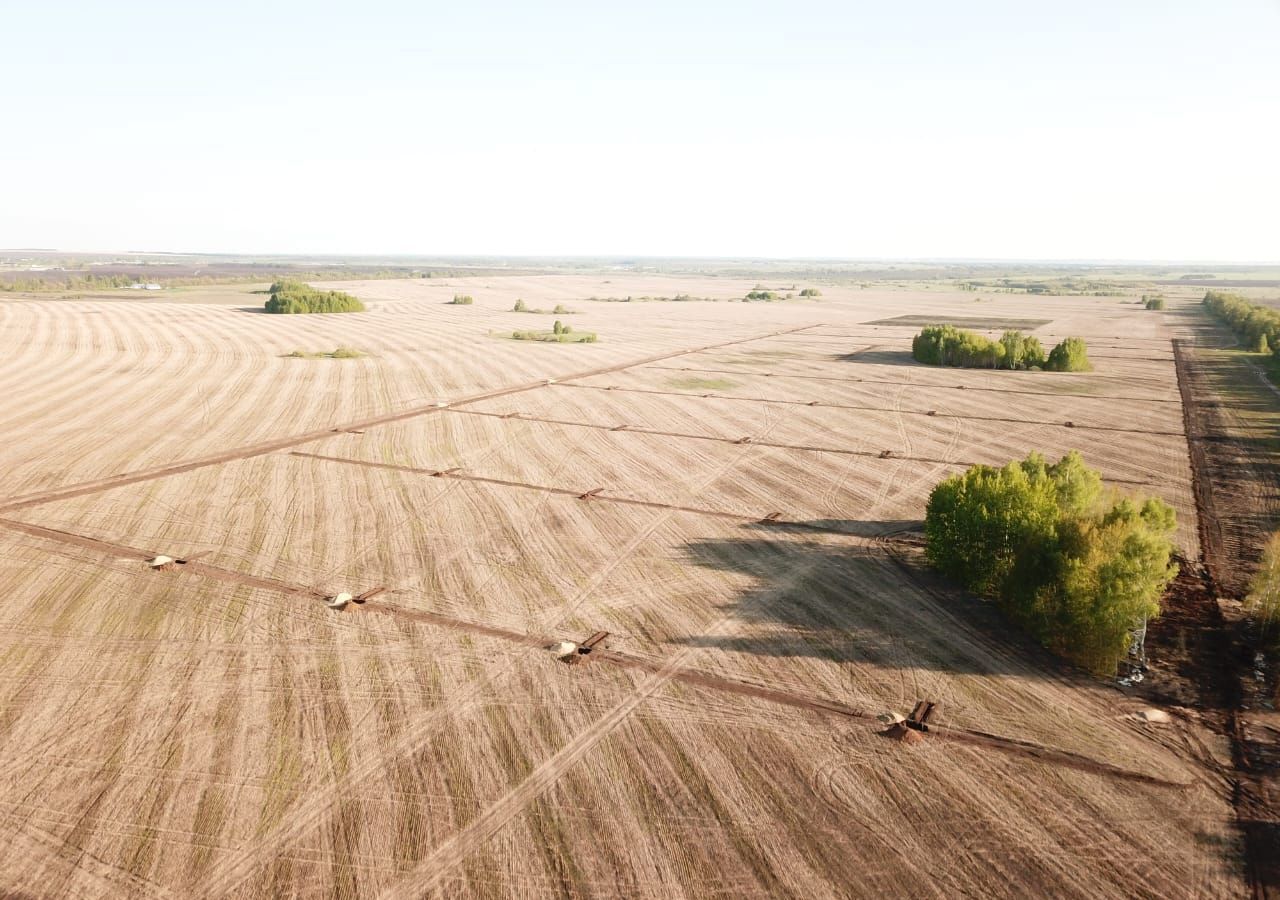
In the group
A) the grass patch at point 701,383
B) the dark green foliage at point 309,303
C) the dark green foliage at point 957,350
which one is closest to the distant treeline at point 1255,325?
the dark green foliage at point 957,350

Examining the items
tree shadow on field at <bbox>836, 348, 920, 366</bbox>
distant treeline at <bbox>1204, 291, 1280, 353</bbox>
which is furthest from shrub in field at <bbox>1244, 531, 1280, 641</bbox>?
distant treeline at <bbox>1204, 291, 1280, 353</bbox>

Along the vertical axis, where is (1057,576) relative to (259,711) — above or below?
above

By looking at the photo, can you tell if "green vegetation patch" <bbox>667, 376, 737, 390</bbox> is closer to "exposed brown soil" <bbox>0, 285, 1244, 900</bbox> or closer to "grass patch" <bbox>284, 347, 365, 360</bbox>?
"exposed brown soil" <bbox>0, 285, 1244, 900</bbox>

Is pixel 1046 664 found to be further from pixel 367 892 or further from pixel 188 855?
pixel 188 855

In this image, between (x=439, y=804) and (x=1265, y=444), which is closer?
(x=439, y=804)

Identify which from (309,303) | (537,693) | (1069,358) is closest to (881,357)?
(1069,358)

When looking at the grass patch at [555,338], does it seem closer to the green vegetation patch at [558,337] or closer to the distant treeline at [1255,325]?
the green vegetation patch at [558,337]

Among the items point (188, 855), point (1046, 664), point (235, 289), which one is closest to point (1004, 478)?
point (1046, 664)

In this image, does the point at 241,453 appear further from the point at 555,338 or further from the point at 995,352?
the point at 995,352
